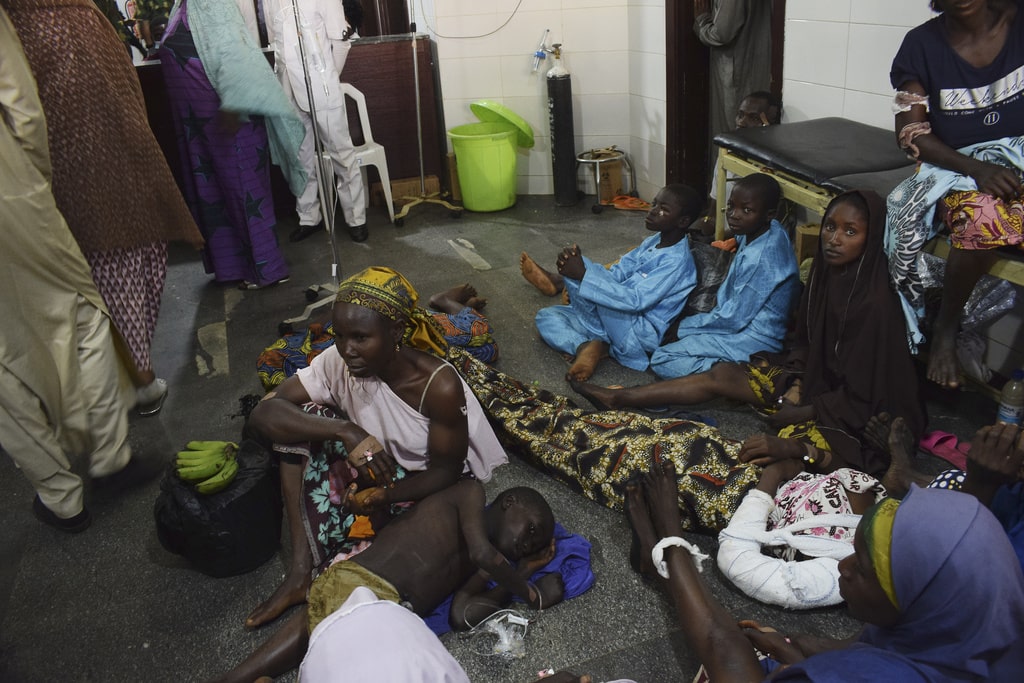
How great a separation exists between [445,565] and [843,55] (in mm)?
3015

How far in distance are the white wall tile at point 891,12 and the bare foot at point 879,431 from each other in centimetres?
161

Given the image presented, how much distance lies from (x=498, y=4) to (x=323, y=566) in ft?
14.9

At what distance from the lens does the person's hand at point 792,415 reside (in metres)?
2.83

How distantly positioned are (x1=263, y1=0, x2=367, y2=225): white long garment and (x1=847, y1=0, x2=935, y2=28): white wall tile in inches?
117

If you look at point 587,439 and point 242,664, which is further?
point 587,439

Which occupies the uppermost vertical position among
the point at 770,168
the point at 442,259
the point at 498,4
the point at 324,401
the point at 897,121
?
the point at 498,4

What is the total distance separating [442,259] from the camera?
5.02 meters

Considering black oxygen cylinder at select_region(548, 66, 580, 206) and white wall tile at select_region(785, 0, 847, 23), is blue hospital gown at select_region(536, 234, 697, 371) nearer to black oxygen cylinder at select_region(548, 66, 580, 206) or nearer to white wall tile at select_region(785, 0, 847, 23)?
white wall tile at select_region(785, 0, 847, 23)

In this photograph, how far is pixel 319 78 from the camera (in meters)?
5.01

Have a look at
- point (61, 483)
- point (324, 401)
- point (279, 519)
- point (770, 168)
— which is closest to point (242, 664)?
point (279, 519)

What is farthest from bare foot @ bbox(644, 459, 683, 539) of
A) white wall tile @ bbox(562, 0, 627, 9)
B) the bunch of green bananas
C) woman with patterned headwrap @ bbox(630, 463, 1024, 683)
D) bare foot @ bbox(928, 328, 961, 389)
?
white wall tile @ bbox(562, 0, 627, 9)

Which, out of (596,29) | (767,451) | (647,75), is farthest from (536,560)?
(596,29)

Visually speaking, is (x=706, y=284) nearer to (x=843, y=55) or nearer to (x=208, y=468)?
(x=843, y=55)

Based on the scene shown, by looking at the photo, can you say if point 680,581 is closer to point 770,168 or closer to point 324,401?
point 324,401
